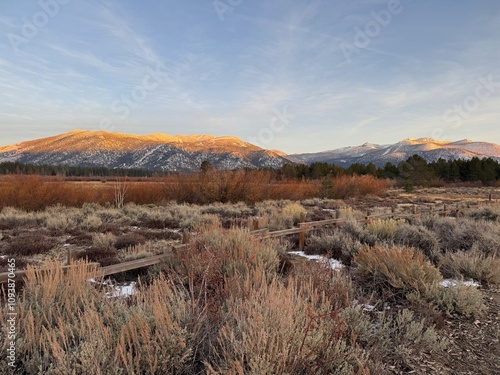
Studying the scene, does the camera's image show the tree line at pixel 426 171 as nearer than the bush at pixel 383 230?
No

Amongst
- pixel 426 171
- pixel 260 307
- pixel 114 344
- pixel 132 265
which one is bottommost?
pixel 132 265

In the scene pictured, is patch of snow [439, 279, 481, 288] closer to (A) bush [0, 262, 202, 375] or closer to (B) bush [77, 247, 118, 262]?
(A) bush [0, 262, 202, 375]

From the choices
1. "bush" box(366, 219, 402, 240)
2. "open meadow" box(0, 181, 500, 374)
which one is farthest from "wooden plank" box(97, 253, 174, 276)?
"bush" box(366, 219, 402, 240)

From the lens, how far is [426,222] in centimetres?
1197

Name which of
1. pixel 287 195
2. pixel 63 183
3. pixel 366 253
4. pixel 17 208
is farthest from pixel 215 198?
pixel 366 253

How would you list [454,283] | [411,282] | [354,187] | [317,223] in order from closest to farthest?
[411,282], [454,283], [317,223], [354,187]

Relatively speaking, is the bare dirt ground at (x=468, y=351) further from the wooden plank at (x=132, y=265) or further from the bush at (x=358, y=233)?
the bush at (x=358, y=233)

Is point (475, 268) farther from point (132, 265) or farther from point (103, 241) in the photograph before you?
point (103, 241)

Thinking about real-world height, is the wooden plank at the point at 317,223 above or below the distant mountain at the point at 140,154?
below

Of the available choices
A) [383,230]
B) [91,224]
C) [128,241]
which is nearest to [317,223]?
[383,230]

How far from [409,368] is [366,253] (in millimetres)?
2999

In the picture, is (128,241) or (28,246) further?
(128,241)

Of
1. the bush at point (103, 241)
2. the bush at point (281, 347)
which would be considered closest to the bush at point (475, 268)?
the bush at point (281, 347)

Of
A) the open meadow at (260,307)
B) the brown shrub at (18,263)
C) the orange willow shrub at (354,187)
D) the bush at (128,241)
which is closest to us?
the open meadow at (260,307)
